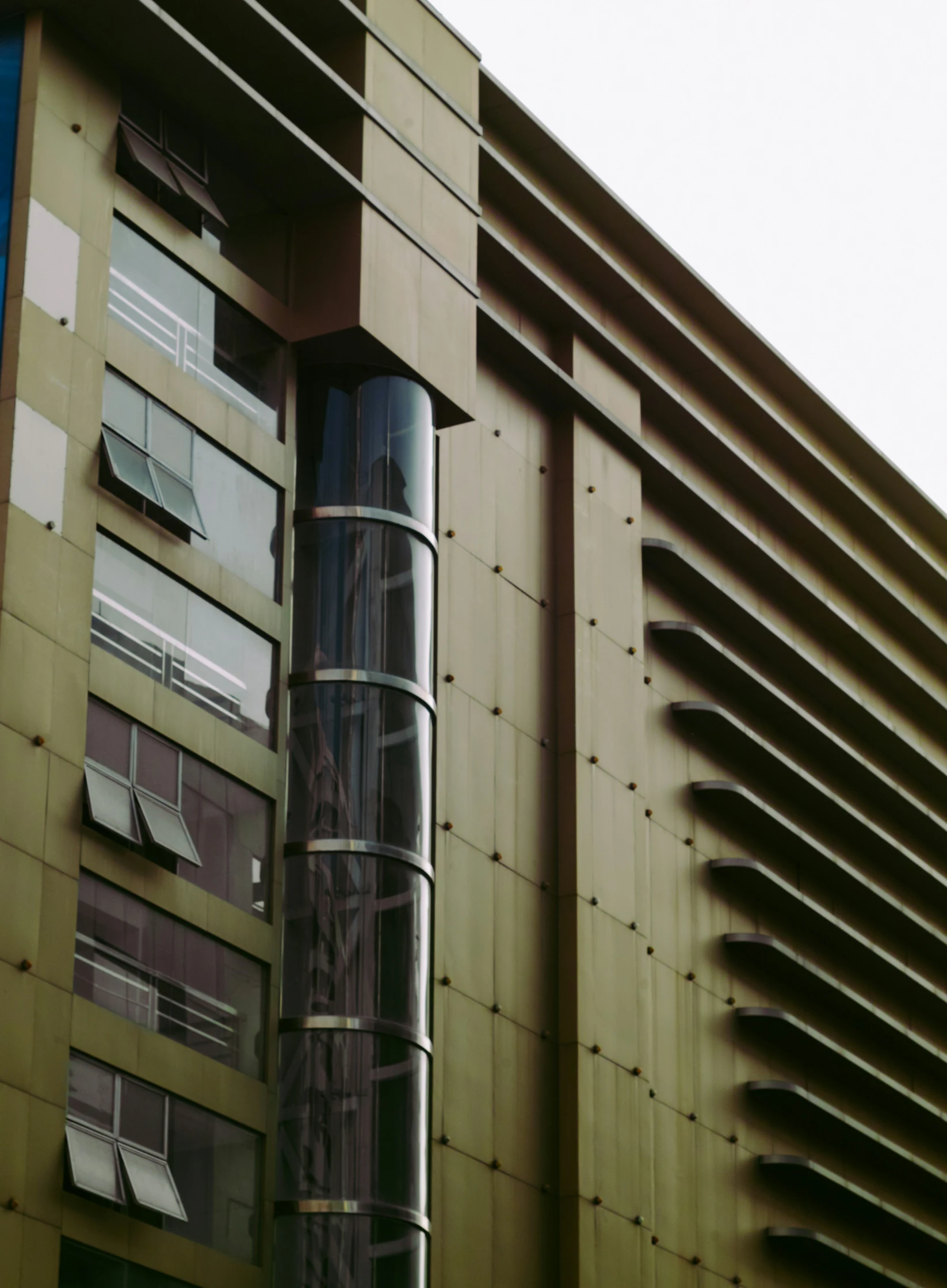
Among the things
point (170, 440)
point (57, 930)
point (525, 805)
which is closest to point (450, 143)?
point (170, 440)

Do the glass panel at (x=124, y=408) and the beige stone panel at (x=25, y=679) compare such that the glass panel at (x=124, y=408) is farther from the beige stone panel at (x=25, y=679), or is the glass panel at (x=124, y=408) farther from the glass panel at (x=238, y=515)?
the beige stone panel at (x=25, y=679)

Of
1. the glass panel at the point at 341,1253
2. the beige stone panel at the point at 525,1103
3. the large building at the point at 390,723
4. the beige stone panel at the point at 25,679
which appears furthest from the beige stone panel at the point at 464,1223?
the beige stone panel at the point at 25,679

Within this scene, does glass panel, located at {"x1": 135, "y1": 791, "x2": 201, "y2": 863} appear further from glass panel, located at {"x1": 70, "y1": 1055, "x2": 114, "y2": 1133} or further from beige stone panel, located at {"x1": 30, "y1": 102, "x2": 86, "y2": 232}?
beige stone panel, located at {"x1": 30, "y1": 102, "x2": 86, "y2": 232}

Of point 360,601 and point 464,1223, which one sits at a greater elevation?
point 360,601

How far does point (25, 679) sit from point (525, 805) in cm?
1289

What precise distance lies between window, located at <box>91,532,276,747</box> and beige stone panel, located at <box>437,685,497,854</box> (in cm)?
497

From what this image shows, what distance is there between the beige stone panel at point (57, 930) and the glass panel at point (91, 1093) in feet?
3.15

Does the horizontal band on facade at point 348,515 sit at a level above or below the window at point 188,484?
above

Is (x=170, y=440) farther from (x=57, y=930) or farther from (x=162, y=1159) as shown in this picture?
(x=162, y=1159)

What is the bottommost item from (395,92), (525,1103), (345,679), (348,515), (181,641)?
(525,1103)

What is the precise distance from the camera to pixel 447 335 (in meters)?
34.9

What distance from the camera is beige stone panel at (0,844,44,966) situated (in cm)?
2494

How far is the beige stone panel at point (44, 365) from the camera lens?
2736 cm

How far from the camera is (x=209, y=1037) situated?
2805 cm
